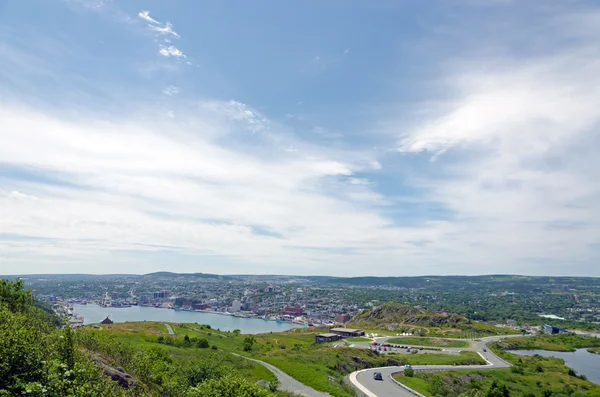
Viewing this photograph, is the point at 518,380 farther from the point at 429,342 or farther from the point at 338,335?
the point at 338,335

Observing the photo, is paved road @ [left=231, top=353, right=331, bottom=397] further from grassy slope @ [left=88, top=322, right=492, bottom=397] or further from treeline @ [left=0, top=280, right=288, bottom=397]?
treeline @ [left=0, top=280, right=288, bottom=397]

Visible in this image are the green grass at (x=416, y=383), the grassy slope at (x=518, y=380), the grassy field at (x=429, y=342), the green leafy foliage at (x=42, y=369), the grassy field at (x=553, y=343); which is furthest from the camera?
the grassy field at (x=553, y=343)

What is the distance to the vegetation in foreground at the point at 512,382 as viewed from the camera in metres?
55.7

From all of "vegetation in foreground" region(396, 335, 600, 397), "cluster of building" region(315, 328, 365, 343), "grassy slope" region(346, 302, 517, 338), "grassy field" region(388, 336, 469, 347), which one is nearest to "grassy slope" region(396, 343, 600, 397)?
"vegetation in foreground" region(396, 335, 600, 397)

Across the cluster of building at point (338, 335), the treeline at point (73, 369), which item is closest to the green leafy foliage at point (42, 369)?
the treeline at point (73, 369)

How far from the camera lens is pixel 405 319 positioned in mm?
165000

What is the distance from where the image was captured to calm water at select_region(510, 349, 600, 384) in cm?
9503

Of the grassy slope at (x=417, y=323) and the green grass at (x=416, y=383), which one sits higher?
the green grass at (x=416, y=383)

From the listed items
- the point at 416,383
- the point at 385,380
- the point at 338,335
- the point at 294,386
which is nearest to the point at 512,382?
the point at 416,383

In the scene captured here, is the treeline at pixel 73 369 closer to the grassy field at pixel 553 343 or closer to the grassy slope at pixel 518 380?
the grassy slope at pixel 518 380

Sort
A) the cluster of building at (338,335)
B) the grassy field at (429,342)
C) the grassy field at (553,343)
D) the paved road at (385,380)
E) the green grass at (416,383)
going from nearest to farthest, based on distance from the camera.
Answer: the paved road at (385,380) < the green grass at (416,383) < the cluster of building at (338,335) < the grassy field at (429,342) < the grassy field at (553,343)

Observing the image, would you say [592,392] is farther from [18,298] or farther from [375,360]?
[18,298]

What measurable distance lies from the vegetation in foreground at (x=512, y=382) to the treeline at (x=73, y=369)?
3843 cm

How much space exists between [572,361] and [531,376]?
43533mm
